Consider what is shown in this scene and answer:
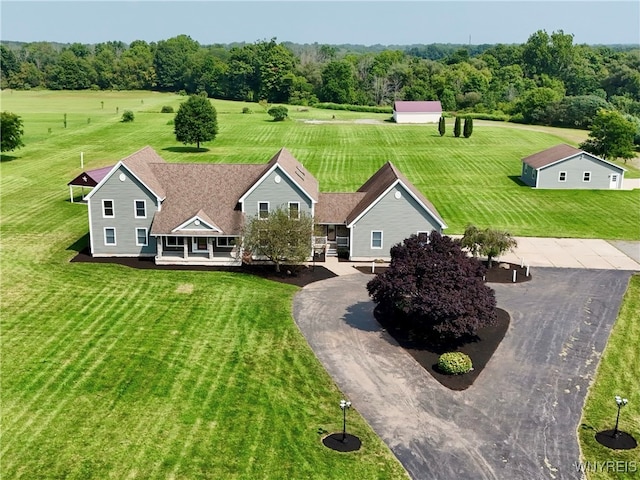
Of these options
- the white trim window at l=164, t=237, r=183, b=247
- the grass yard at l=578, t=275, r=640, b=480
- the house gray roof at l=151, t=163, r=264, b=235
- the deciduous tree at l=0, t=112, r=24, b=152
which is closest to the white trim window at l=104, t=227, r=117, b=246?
the house gray roof at l=151, t=163, r=264, b=235

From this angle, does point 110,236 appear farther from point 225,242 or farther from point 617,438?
point 617,438

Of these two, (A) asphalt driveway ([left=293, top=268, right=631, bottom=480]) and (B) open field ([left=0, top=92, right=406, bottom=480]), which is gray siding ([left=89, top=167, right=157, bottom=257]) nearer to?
(B) open field ([left=0, top=92, right=406, bottom=480])

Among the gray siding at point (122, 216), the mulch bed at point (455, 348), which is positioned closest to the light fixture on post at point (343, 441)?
the mulch bed at point (455, 348)

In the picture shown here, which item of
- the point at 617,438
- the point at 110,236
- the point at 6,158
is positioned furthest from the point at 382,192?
the point at 6,158

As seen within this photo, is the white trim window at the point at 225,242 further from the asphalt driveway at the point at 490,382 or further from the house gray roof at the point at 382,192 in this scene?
the house gray roof at the point at 382,192

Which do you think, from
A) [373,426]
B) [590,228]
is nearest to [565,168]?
[590,228]
